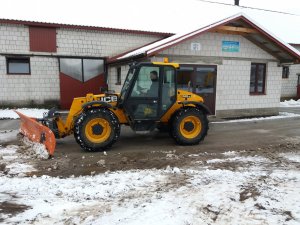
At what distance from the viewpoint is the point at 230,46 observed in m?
12.0

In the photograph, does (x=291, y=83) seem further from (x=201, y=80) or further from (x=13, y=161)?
(x=13, y=161)

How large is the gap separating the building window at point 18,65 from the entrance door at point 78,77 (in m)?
1.57

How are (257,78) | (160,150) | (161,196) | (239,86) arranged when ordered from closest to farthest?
1. (161,196)
2. (160,150)
3. (239,86)
4. (257,78)

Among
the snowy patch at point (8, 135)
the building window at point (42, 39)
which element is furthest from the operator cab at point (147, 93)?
the building window at point (42, 39)

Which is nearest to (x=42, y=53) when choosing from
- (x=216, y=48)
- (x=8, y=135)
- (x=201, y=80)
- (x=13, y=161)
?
(x=8, y=135)

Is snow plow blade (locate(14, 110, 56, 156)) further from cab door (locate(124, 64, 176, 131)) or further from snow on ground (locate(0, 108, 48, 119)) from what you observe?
snow on ground (locate(0, 108, 48, 119))

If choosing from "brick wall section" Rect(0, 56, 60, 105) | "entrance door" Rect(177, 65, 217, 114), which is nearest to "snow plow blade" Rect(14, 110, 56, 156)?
"entrance door" Rect(177, 65, 217, 114)

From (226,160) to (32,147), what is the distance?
4.37 meters

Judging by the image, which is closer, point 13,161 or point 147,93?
point 13,161

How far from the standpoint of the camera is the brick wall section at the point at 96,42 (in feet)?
45.4

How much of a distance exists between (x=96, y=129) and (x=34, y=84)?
28.6ft

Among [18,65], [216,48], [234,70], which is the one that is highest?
[216,48]

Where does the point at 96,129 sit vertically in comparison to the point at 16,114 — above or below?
above

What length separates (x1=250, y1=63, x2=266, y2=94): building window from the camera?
505 inches
